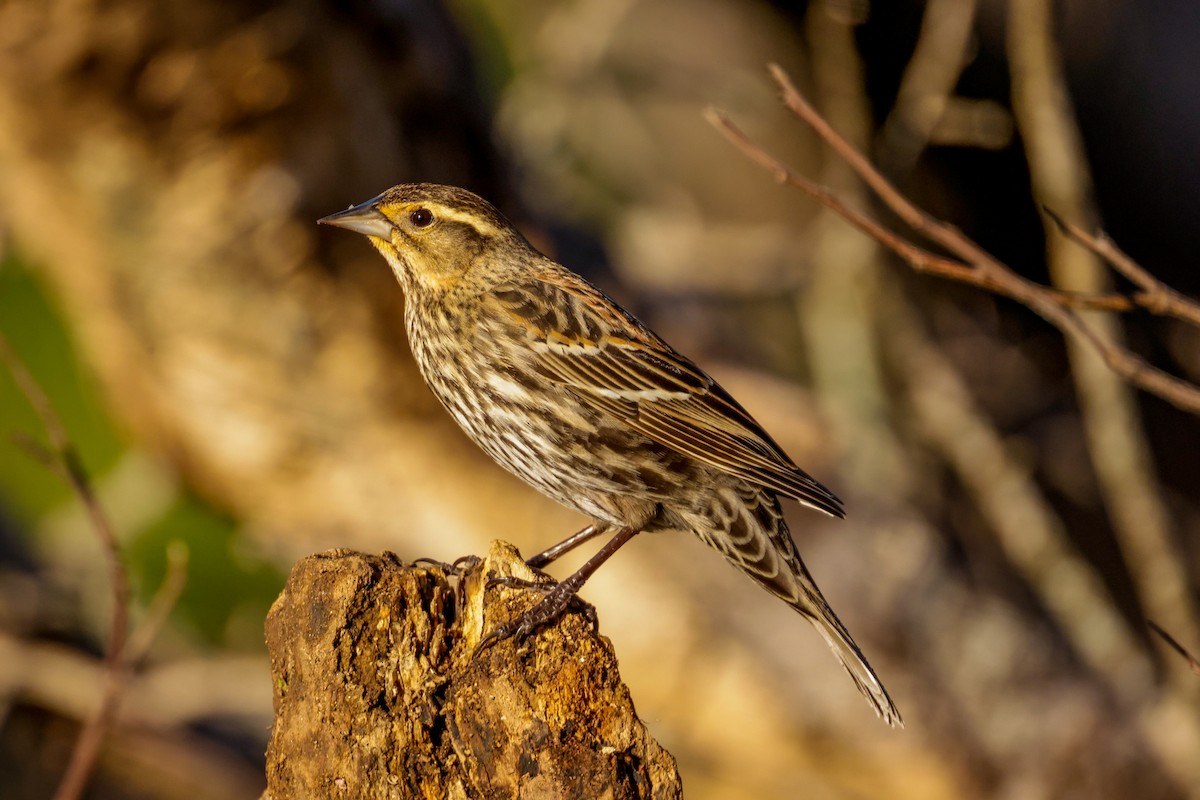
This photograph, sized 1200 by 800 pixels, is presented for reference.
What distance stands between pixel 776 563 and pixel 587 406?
28.4 inches

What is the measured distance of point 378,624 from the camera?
3195 millimetres

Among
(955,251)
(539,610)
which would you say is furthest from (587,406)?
(955,251)

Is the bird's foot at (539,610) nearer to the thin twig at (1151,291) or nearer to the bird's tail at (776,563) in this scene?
the bird's tail at (776,563)

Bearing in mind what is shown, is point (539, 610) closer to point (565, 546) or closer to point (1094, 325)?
point (565, 546)

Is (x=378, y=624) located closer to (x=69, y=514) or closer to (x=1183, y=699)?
(x=1183, y=699)

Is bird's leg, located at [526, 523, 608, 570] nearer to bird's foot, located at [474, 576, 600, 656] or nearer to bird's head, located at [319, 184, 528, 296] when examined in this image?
bird's foot, located at [474, 576, 600, 656]

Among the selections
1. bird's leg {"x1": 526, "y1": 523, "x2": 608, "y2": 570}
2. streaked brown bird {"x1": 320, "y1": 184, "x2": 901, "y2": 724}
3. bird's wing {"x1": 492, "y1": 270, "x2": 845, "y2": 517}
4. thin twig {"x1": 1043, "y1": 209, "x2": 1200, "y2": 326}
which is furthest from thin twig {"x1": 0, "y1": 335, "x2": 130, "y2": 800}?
thin twig {"x1": 1043, "y1": 209, "x2": 1200, "y2": 326}

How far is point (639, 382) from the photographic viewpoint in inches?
174

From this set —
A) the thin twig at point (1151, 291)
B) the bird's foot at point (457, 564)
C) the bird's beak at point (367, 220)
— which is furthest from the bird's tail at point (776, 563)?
the thin twig at point (1151, 291)

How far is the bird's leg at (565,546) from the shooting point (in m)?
4.32

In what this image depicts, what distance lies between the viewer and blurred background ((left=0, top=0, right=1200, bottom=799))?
6.58 m

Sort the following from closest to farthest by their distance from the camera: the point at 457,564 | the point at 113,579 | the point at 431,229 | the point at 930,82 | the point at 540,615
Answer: the point at 540,615 < the point at 457,564 < the point at 113,579 < the point at 431,229 < the point at 930,82

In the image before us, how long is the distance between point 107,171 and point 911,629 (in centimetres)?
430

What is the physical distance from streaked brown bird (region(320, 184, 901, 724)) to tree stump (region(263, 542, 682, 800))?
104 cm
